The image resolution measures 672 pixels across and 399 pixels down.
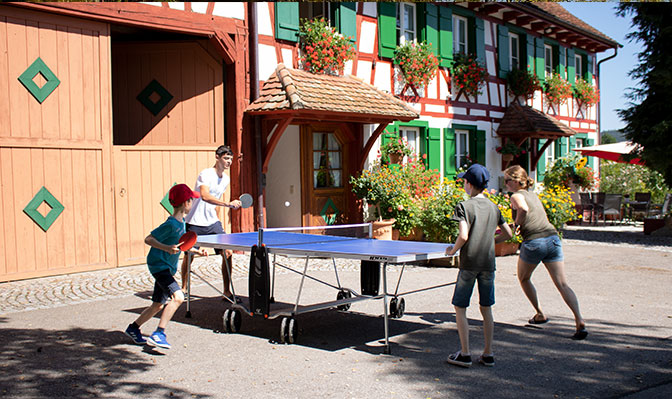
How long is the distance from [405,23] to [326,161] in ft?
14.0

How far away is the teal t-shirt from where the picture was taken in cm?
556

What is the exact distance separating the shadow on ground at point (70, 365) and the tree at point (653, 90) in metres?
13.9

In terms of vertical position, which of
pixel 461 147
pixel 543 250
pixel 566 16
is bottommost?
pixel 543 250

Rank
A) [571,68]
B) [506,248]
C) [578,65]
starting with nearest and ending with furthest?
[506,248]
[571,68]
[578,65]

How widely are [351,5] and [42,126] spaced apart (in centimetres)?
695

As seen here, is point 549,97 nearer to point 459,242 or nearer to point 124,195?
point 124,195

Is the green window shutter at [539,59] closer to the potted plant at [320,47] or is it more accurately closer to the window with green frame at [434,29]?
the window with green frame at [434,29]

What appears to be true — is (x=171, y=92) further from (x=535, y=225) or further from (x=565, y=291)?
(x=565, y=291)

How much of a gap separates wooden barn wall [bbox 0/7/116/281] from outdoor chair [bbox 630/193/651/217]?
51.3 ft

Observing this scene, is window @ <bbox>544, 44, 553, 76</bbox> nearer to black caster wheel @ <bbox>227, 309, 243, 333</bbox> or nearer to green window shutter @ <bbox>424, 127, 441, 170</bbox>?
green window shutter @ <bbox>424, 127, 441, 170</bbox>

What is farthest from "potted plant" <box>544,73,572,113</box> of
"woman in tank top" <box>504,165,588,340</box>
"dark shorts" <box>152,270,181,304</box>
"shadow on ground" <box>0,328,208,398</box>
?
"dark shorts" <box>152,270,181,304</box>

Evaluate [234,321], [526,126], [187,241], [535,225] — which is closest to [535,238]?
[535,225]

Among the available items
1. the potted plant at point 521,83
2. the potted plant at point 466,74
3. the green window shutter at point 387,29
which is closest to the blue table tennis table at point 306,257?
the green window shutter at point 387,29

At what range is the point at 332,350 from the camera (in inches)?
225
